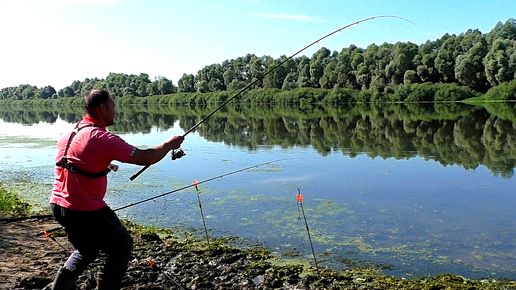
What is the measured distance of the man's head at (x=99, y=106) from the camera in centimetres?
380

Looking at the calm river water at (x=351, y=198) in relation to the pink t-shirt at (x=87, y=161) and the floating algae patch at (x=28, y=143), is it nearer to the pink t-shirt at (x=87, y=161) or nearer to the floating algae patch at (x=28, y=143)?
the floating algae patch at (x=28, y=143)

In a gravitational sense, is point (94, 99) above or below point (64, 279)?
above

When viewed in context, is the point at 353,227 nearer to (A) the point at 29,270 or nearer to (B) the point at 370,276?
(B) the point at 370,276

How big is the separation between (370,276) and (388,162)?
922 centimetres

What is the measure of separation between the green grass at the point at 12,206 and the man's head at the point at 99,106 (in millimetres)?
5915

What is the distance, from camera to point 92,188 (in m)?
3.72

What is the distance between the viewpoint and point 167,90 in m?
104

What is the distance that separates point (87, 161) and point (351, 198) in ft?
24.3

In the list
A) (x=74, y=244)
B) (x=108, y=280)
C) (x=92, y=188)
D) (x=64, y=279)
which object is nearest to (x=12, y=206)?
(x=64, y=279)

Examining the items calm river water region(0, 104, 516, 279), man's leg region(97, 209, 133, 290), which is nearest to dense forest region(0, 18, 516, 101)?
calm river water region(0, 104, 516, 279)

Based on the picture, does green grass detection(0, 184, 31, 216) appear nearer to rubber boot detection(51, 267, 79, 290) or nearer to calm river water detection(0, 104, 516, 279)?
calm river water detection(0, 104, 516, 279)

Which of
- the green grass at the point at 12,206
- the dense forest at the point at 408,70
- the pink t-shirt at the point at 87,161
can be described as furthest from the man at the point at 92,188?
the dense forest at the point at 408,70

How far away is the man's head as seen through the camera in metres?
3.80

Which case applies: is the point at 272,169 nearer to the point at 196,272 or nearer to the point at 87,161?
the point at 196,272
